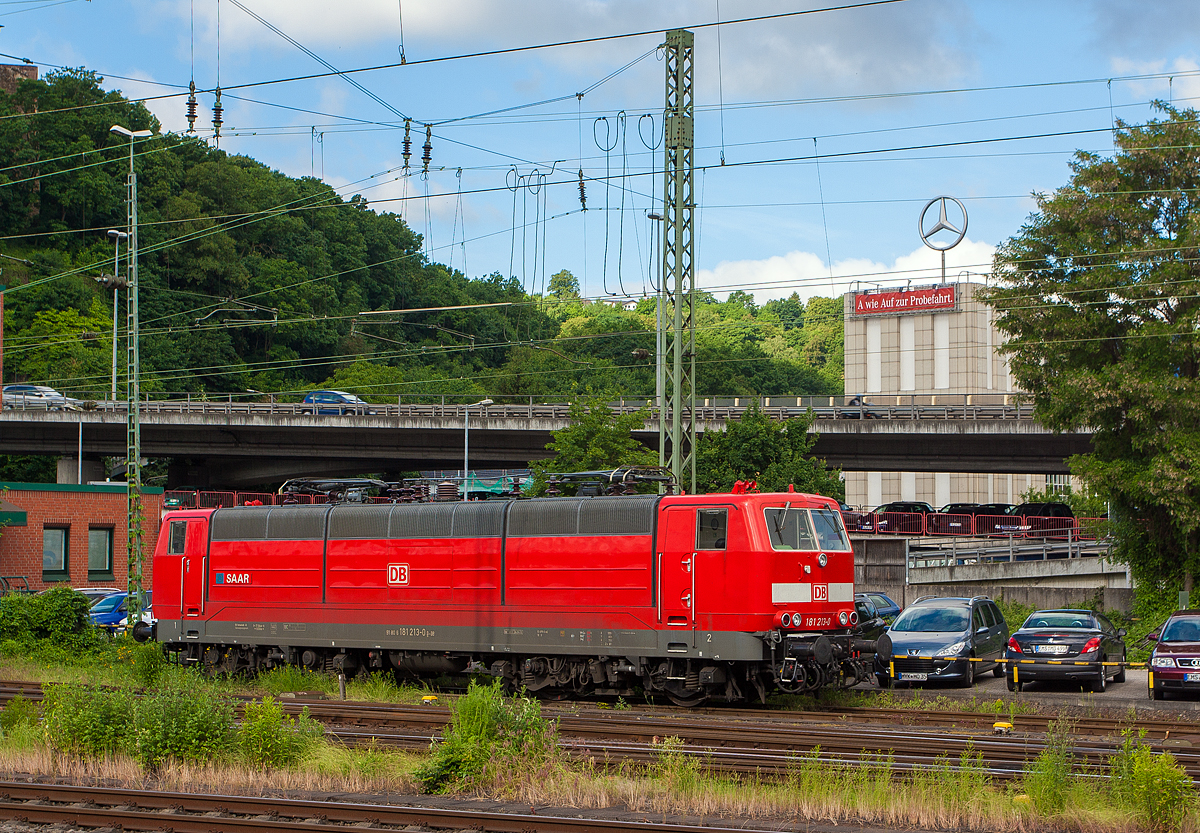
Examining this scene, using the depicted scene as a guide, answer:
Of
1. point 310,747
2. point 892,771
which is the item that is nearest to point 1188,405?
point 892,771

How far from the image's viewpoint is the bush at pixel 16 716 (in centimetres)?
1491

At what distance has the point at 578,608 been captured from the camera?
19.4m

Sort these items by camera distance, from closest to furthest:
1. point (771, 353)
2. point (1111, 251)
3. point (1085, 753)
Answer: point (1085, 753)
point (1111, 251)
point (771, 353)

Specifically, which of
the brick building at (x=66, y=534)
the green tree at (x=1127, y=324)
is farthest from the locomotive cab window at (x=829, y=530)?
the brick building at (x=66, y=534)

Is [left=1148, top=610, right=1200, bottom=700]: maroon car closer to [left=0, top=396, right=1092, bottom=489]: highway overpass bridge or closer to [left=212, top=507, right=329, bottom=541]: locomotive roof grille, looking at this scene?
[left=212, top=507, right=329, bottom=541]: locomotive roof grille

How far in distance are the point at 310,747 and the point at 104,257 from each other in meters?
90.2

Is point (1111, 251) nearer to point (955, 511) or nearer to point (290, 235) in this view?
point (955, 511)

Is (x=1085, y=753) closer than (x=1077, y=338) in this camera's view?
Yes

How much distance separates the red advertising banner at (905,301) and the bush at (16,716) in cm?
8394

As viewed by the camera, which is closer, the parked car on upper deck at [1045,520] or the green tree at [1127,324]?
the green tree at [1127,324]

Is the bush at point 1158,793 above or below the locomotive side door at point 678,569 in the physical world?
below

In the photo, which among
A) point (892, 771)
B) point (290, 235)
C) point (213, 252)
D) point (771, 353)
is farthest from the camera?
point (771, 353)

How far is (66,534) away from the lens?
4250cm

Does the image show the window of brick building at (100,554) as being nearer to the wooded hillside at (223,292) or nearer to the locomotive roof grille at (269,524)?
the locomotive roof grille at (269,524)
